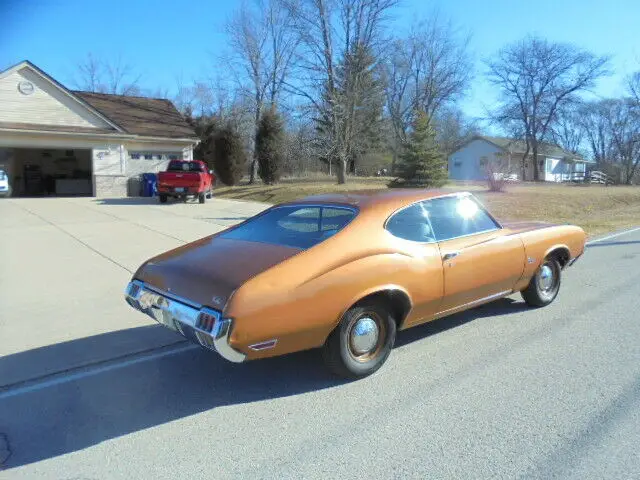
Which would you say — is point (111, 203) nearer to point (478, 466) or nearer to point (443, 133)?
point (478, 466)

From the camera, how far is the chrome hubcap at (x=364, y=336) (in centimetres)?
384

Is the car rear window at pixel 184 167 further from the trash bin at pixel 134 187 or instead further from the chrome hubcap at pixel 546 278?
the chrome hubcap at pixel 546 278

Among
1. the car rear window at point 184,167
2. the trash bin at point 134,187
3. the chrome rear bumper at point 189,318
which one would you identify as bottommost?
the chrome rear bumper at point 189,318

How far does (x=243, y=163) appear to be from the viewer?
104ft

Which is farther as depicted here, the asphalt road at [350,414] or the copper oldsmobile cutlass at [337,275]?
the copper oldsmobile cutlass at [337,275]

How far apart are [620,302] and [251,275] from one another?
484 cm

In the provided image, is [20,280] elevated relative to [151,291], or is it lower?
lower

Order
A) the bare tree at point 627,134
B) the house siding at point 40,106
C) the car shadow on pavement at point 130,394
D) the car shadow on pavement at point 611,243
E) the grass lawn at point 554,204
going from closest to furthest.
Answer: the car shadow on pavement at point 130,394, the car shadow on pavement at point 611,243, the grass lawn at point 554,204, the house siding at point 40,106, the bare tree at point 627,134

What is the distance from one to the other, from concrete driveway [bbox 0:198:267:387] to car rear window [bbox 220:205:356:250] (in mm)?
1331

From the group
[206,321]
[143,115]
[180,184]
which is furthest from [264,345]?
[143,115]

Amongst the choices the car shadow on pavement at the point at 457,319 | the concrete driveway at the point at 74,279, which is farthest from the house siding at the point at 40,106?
the car shadow on pavement at the point at 457,319

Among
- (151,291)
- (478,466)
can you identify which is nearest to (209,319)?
(151,291)

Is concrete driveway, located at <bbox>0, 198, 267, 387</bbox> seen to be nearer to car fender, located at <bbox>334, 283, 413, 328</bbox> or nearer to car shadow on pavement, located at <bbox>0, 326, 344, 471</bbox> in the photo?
car shadow on pavement, located at <bbox>0, 326, 344, 471</bbox>

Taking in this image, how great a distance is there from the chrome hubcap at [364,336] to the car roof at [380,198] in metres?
0.98
